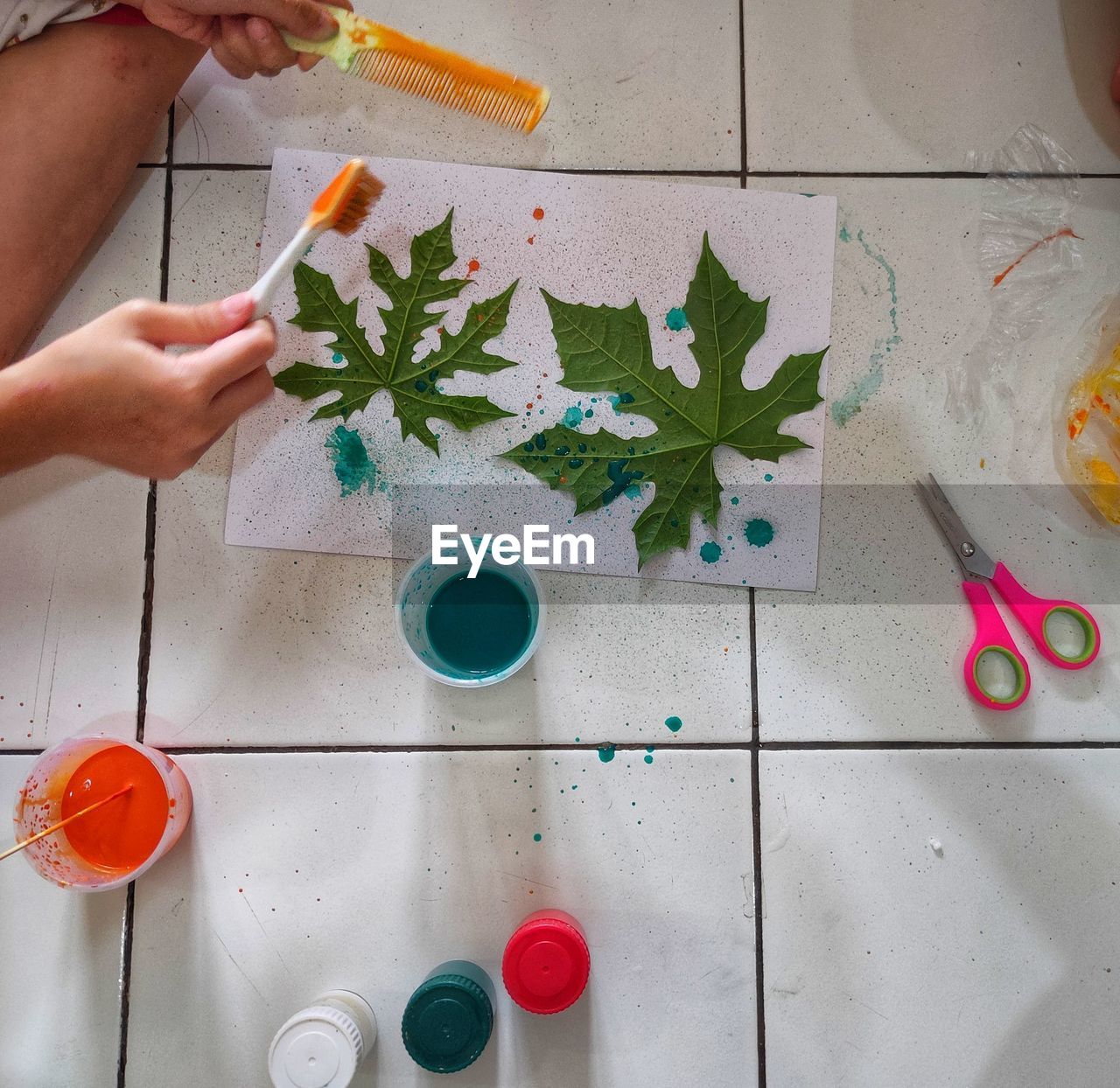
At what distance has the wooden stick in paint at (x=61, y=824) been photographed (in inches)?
25.1

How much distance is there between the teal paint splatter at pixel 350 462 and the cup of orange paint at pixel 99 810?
0.27 meters

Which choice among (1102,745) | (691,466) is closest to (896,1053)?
(1102,745)

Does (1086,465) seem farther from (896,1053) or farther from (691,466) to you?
(896,1053)

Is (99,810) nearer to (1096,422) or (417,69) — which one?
(417,69)

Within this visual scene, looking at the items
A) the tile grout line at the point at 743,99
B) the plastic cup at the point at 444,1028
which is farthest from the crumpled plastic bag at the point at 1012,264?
the plastic cup at the point at 444,1028

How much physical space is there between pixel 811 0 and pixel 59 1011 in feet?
3.66

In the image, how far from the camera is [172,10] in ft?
2.06

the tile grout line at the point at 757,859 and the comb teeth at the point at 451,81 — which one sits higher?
the comb teeth at the point at 451,81

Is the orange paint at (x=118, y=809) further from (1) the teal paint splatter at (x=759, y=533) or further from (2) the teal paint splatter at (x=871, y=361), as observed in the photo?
(2) the teal paint splatter at (x=871, y=361)

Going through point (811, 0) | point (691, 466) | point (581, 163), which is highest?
point (811, 0)

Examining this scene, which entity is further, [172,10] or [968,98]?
[968,98]

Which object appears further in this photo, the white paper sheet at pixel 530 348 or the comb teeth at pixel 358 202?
the white paper sheet at pixel 530 348

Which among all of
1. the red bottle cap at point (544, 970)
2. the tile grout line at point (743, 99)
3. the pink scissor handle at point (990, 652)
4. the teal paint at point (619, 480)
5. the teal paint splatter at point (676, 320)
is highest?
the tile grout line at point (743, 99)

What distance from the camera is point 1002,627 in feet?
2.40
